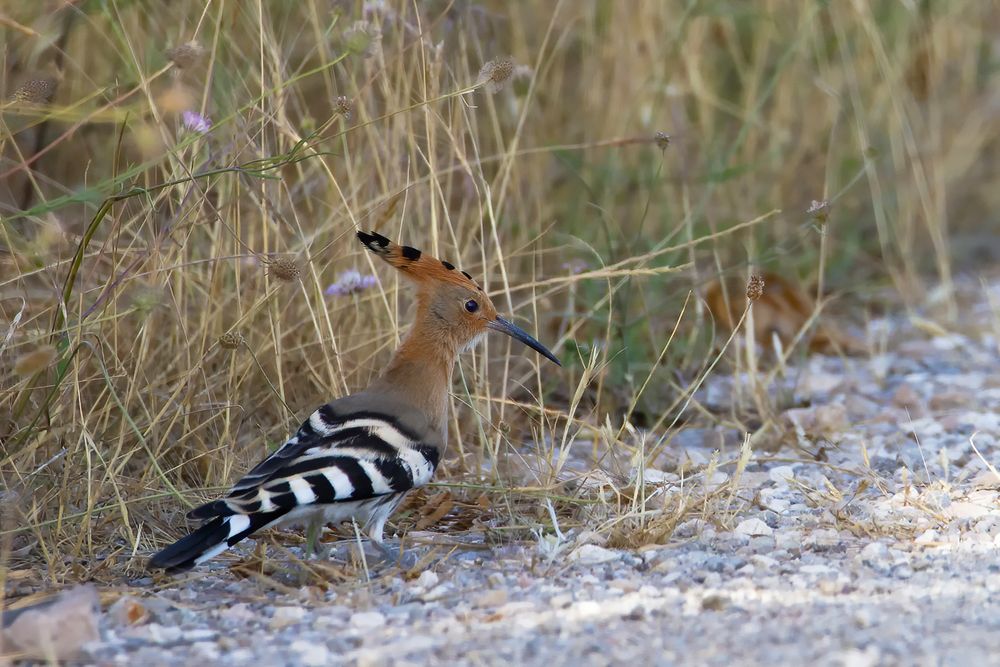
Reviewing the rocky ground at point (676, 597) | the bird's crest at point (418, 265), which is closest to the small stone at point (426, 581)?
the rocky ground at point (676, 597)

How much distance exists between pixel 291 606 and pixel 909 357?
279 centimetres

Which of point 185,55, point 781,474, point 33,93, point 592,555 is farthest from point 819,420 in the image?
point 33,93

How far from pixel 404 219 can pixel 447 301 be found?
0.36 m

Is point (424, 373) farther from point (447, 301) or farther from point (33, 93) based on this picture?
point (33, 93)

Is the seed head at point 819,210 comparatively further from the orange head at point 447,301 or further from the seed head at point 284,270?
the seed head at point 284,270

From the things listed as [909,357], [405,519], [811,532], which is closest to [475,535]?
[405,519]

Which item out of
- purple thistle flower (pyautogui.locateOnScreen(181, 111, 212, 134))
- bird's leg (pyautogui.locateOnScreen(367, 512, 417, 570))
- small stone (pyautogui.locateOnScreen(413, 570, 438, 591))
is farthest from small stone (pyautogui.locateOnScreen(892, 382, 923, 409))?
purple thistle flower (pyautogui.locateOnScreen(181, 111, 212, 134))

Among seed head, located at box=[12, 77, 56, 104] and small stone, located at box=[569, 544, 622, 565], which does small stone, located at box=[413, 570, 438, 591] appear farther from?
seed head, located at box=[12, 77, 56, 104]

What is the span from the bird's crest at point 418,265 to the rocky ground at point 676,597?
626 millimetres

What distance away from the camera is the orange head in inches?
123

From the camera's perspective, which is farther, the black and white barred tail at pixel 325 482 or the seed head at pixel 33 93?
the seed head at pixel 33 93

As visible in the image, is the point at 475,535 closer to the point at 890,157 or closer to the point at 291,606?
the point at 291,606

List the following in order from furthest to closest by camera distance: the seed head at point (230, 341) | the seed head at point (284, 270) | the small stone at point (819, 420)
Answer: the small stone at point (819, 420) → the seed head at point (230, 341) → the seed head at point (284, 270)

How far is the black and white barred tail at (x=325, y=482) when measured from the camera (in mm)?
2430
